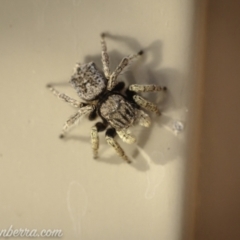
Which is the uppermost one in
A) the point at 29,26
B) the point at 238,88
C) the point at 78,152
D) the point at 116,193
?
the point at 29,26

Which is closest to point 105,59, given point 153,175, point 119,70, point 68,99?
point 119,70

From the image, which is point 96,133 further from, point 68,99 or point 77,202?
point 77,202

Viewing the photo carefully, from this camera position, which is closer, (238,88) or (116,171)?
(238,88)

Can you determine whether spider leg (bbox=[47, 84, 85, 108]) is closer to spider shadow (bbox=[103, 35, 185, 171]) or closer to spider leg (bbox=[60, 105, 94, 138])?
spider leg (bbox=[60, 105, 94, 138])

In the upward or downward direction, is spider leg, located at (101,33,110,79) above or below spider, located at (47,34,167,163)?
above

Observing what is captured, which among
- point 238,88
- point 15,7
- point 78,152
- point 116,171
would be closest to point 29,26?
point 15,7

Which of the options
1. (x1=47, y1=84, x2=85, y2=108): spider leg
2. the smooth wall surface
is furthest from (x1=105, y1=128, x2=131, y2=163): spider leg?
the smooth wall surface

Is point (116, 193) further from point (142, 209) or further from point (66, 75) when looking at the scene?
point (66, 75)

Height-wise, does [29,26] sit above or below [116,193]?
above
